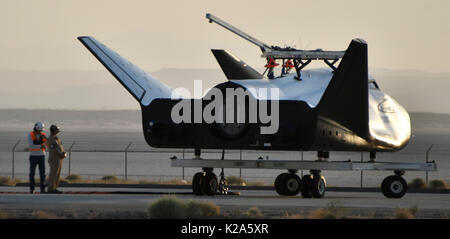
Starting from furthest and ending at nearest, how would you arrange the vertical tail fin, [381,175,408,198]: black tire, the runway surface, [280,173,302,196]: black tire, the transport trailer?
[280,173,302,196]: black tire
[381,175,408,198]: black tire
the transport trailer
the vertical tail fin
the runway surface

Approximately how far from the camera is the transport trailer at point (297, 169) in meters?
33.8

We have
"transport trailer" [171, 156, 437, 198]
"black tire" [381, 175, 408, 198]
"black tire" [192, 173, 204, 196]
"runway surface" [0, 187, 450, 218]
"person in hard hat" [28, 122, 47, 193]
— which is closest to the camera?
"runway surface" [0, 187, 450, 218]

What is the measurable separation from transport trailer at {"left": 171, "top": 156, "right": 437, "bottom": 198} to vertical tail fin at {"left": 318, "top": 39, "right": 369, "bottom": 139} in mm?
1422

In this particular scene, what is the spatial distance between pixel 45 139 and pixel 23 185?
10.4m

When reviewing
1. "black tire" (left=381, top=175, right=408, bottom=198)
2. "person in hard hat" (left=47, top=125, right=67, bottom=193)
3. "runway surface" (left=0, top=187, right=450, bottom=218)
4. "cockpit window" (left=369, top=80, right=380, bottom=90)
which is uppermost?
"cockpit window" (left=369, top=80, right=380, bottom=90)

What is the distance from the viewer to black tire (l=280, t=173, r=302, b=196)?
119ft

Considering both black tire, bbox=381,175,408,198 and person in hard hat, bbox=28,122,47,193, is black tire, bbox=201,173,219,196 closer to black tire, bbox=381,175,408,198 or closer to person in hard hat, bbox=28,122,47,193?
person in hard hat, bbox=28,122,47,193

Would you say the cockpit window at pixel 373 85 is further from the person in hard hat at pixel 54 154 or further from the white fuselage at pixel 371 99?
the person in hard hat at pixel 54 154

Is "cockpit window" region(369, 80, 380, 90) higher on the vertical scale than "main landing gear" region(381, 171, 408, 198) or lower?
higher

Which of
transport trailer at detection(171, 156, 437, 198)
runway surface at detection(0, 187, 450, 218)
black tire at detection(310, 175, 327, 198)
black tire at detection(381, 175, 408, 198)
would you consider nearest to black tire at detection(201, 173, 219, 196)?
transport trailer at detection(171, 156, 437, 198)

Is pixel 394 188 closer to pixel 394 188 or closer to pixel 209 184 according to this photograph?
pixel 394 188

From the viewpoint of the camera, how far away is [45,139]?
110 ft
